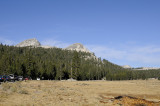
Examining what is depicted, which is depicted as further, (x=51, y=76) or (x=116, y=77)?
(x=116, y=77)

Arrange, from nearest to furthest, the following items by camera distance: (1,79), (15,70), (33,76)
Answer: (1,79) < (15,70) < (33,76)

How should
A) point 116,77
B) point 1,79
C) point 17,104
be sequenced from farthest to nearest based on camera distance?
point 116,77
point 1,79
point 17,104

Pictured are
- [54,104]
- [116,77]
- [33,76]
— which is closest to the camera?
[54,104]

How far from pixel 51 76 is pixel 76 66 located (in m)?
29.4

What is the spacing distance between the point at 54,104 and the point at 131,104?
31.0ft

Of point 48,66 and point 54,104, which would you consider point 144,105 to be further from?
point 48,66

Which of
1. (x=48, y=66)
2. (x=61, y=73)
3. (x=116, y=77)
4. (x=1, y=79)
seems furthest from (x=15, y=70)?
(x=116, y=77)

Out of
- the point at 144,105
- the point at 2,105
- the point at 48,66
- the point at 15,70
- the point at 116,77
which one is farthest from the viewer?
the point at 116,77

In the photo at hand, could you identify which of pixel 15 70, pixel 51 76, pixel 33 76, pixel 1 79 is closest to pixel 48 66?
pixel 51 76

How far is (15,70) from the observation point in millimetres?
96312

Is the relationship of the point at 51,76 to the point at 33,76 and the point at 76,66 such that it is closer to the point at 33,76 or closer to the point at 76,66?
the point at 33,76

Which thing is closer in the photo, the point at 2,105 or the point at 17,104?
the point at 2,105

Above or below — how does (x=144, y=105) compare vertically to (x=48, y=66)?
below

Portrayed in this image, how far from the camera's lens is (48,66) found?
11738cm
